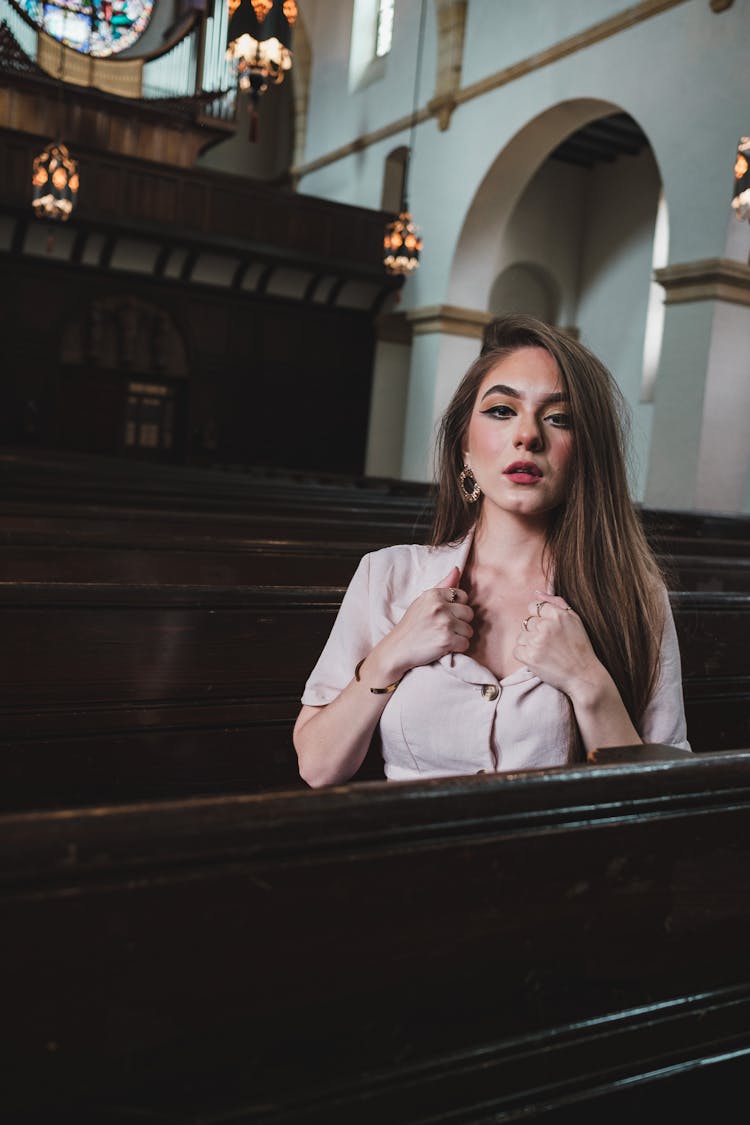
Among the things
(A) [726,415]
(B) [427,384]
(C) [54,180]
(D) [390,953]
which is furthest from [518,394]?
(B) [427,384]

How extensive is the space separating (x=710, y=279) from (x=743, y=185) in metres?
1.82

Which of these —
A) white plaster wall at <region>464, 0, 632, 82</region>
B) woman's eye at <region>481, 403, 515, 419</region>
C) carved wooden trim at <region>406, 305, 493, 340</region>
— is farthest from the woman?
carved wooden trim at <region>406, 305, 493, 340</region>

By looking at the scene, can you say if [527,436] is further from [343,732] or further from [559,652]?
[343,732]

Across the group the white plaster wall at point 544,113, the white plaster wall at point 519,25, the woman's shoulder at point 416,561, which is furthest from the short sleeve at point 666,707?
the white plaster wall at point 519,25

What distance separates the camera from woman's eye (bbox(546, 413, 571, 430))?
1531 millimetres

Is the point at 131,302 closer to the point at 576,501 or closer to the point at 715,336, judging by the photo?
the point at 715,336

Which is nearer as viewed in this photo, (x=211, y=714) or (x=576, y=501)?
(x=576, y=501)

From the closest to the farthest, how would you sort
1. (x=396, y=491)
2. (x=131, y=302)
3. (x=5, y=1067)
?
(x=5, y=1067) → (x=396, y=491) → (x=131, y=302)

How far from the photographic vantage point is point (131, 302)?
485 inches

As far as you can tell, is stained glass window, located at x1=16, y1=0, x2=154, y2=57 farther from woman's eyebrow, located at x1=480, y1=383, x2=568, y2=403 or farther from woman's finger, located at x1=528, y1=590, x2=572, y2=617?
woman's finger, located at x1=528, y1=590, x2=572, y2=617

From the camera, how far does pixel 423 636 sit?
1440 mm

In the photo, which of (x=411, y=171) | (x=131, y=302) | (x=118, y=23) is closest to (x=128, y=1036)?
(x=131, y=302)

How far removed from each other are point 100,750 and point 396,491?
6.44 meters

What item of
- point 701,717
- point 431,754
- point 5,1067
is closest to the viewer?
point 5,1067
